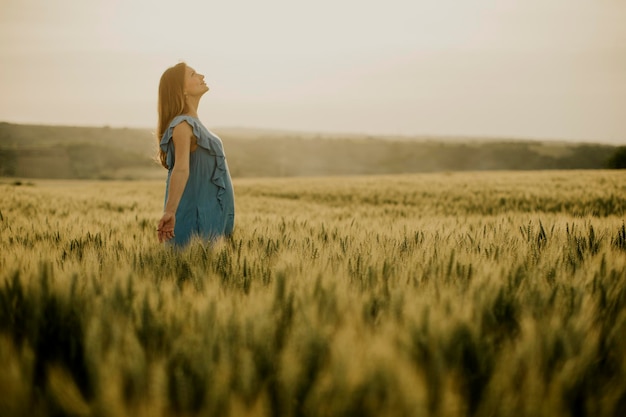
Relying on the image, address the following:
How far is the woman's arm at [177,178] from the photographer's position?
3084 millimetres

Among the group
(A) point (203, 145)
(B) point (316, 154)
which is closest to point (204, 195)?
(A) point (203, 145)

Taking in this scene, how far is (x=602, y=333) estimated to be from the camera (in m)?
1.31

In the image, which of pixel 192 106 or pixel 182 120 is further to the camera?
pixel 192 106

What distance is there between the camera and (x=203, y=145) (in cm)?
360

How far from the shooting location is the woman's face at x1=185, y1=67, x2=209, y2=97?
3684 millimetres

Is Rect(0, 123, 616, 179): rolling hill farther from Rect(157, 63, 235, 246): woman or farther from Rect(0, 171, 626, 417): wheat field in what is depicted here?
Rect(0, 171, 626, 417): wheat field

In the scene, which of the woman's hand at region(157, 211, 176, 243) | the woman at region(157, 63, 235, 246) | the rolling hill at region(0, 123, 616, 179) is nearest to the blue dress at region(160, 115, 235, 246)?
the woman at region(157, 63, 235, 246)

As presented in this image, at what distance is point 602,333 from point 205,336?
3.59ft

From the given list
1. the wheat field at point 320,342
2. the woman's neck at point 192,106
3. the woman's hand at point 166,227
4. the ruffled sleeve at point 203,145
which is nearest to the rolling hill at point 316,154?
the woman's neck at point 192,106

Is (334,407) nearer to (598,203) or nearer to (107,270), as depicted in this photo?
(107,270)

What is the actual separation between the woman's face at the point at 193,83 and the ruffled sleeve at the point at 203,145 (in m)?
0.23

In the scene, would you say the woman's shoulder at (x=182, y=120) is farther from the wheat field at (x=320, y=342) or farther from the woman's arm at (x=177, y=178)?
the wheat field at (x=320, y=342)

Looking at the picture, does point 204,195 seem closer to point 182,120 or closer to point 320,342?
point 182,120

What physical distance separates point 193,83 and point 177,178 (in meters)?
0.87
